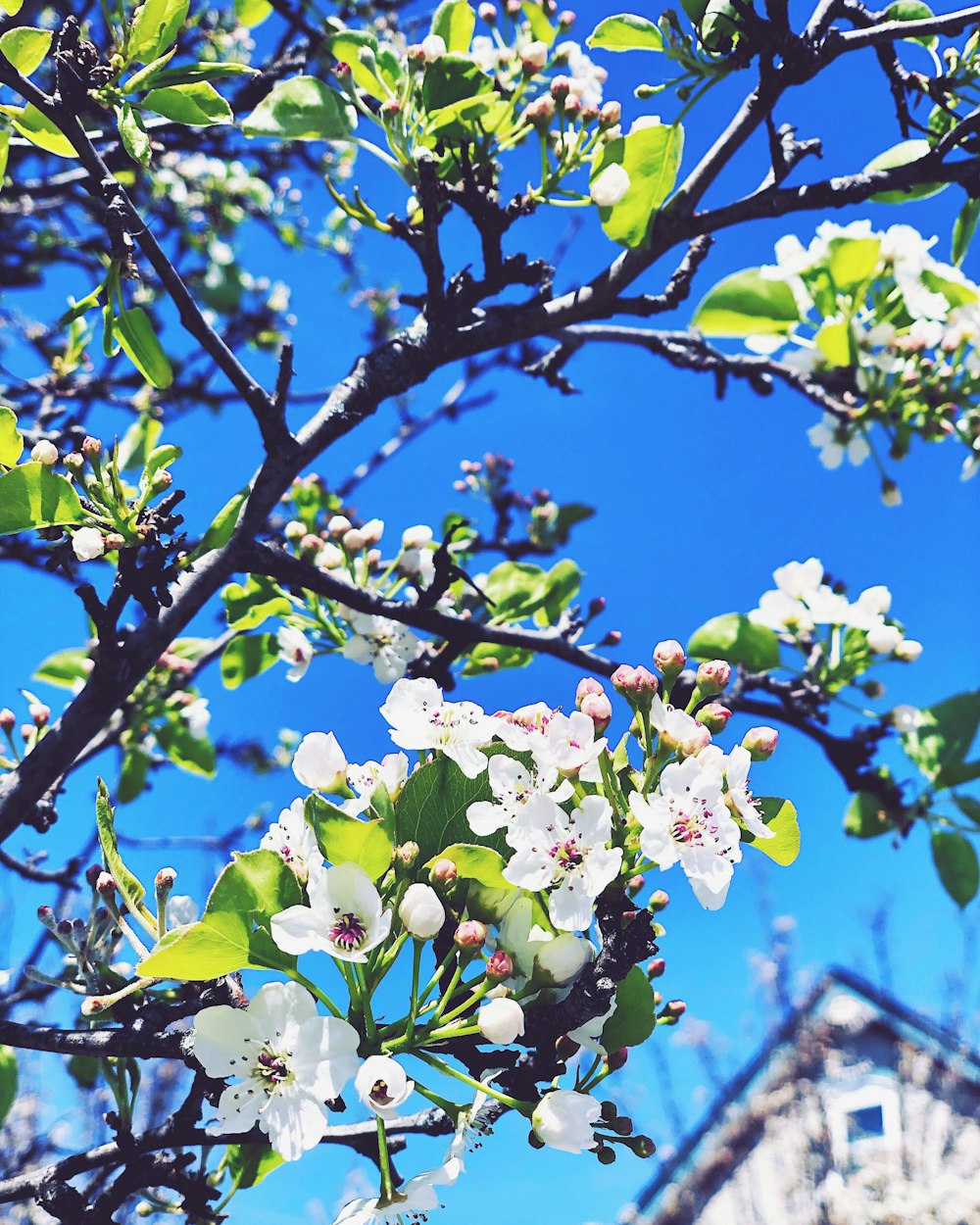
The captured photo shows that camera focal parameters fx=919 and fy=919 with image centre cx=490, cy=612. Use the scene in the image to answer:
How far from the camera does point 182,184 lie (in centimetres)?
493

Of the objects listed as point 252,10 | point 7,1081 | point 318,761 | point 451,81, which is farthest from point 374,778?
point 252,10

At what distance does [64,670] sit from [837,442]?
244 cm

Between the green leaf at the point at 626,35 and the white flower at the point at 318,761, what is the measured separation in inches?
63.3

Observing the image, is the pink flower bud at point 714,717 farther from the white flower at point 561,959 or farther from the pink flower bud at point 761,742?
the white flower at point 561,959

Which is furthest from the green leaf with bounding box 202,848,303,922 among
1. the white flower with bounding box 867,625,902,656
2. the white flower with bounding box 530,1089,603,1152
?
the white flower with bounding box 867,625,902,656

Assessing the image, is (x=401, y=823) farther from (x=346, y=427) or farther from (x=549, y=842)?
(x=346, y=427)

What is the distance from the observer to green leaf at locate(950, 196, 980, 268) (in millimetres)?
2184

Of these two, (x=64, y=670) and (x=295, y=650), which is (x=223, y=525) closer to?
(x=295, y=650)

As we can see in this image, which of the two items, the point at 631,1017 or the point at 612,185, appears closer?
the point at 631,1017

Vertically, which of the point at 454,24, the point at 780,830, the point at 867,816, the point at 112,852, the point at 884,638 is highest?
the point at 454,24

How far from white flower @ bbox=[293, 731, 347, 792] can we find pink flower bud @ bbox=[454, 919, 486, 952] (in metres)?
0.26

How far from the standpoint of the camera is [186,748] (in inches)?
105

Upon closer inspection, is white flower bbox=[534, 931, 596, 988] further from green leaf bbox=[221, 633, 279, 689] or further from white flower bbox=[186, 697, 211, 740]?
white flower bbox=[186, 697, 211, 740]

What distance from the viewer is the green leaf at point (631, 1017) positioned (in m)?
1.07
